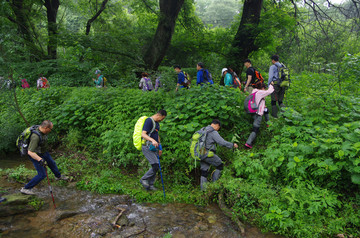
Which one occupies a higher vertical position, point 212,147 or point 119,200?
point 212,147

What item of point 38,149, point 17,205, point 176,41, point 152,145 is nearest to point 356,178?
point 152,145

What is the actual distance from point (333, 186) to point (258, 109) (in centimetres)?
258

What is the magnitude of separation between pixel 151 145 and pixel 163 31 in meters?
8.61

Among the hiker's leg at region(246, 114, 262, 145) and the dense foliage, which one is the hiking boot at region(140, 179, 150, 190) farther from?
the hiker's leg at region(246, 114, 262, 145)

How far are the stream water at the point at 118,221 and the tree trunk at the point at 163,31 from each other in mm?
8726

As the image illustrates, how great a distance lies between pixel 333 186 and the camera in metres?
4.30

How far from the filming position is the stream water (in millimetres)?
3879

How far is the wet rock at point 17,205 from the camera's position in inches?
171

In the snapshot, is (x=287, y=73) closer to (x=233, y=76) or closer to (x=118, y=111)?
(x=233, y=76)

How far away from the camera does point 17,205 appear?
4547mm

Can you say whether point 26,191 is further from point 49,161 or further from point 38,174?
point 49,161

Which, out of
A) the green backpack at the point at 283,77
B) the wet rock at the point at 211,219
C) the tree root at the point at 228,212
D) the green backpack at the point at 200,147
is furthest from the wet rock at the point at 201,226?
the green backpack at the point at 283,77

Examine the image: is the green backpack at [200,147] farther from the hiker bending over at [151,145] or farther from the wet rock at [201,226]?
the wet rock at [201,226]

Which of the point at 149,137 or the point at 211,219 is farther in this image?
the point at 149,137
